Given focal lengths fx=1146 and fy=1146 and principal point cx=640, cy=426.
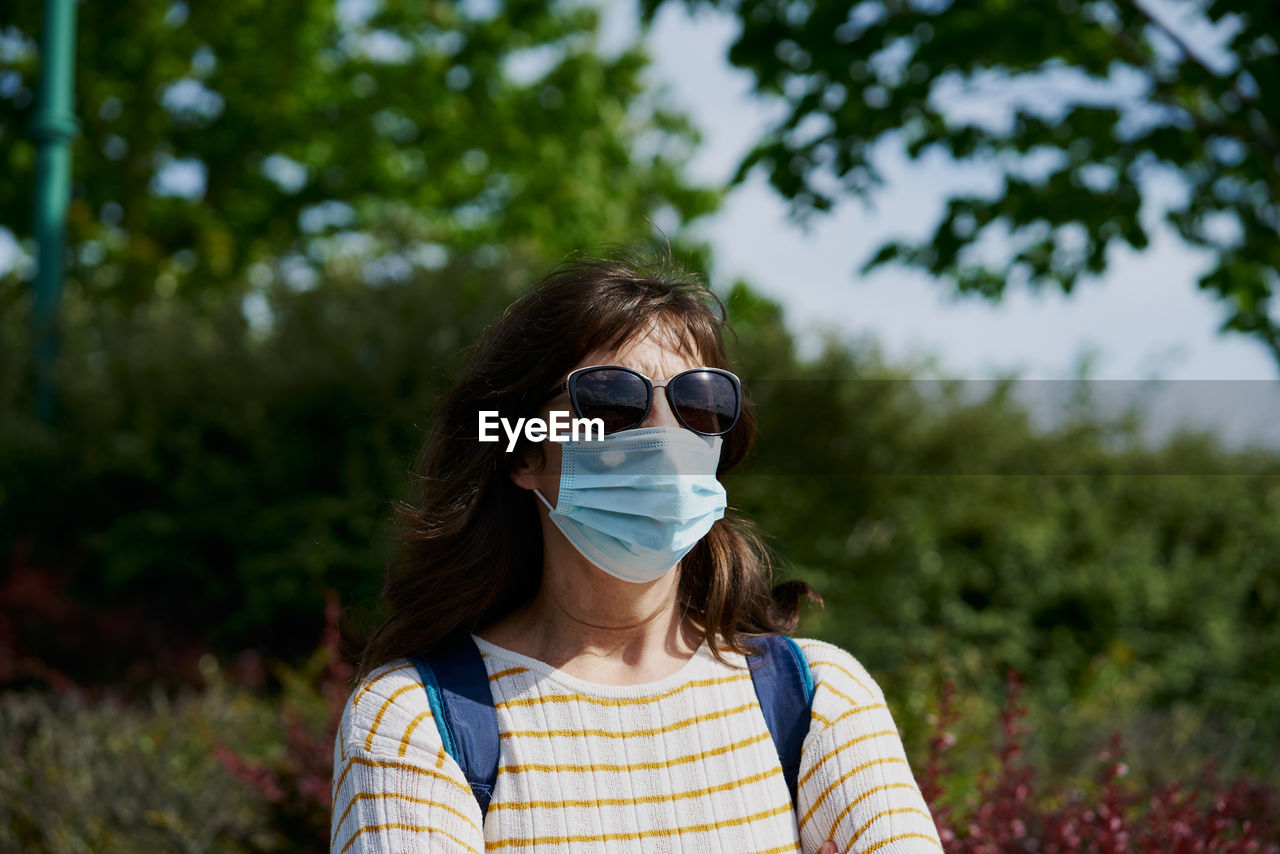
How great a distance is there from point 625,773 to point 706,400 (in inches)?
22.5

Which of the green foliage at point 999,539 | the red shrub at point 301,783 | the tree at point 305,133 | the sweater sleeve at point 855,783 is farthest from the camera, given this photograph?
the tree at point 305,133

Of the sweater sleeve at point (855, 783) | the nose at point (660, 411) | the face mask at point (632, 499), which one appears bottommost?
the sweater sleeve at point (855, 783)

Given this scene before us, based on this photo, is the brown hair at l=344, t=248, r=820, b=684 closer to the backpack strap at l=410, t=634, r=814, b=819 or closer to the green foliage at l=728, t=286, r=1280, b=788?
the backpack strap at l=410, t=634, r=814, b=819

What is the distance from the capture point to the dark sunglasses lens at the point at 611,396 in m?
1.73

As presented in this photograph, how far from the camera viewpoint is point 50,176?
23.7 feet

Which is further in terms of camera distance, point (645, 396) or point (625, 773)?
point (645, 396)

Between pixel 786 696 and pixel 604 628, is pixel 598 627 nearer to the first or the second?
pixel 604 628

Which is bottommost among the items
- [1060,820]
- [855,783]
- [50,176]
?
[1060,820]

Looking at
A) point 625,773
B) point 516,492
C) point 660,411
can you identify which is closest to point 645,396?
point 660,411

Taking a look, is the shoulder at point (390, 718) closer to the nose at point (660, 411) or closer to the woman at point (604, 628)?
the woman at point (604, 628)

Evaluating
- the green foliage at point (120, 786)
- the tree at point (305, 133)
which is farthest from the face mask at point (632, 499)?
the tree at point (305, 133)

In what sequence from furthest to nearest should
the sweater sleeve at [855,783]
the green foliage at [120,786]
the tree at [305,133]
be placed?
the tree at [305,133] → the green foliage at [120,786] → the sweater sleeve at [855,783]

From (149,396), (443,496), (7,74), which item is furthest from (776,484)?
(7,74)

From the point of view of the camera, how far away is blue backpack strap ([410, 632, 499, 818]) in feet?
5.21
